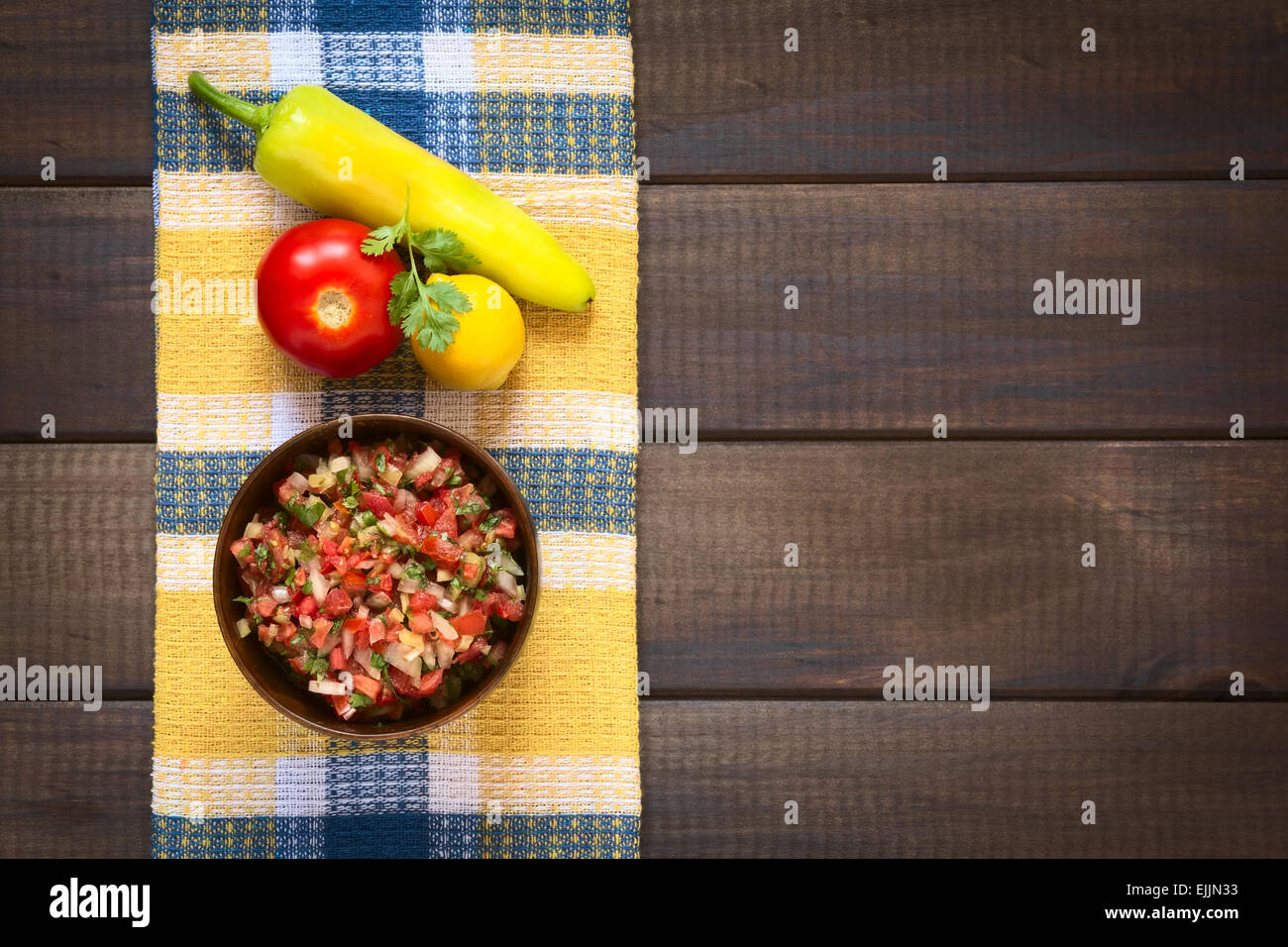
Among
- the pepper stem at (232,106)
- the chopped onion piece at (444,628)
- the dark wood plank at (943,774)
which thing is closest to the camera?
the chopped onion piece at (444,628)

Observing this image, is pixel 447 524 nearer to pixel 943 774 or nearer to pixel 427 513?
pixel 427 513

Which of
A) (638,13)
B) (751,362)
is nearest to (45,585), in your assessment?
(751,362)

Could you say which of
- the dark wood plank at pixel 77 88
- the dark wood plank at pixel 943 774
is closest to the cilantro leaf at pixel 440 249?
the dark wood plank at pixel 77 88

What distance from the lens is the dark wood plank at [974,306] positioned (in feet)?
4.51

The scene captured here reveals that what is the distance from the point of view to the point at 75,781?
1.34m

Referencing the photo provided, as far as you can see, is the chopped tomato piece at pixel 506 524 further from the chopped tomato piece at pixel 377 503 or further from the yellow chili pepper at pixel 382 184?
the yellow chili pepper at pixel 382 184

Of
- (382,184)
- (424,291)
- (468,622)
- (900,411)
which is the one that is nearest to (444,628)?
(468,622)

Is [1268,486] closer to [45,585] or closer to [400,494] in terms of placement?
[400,494]

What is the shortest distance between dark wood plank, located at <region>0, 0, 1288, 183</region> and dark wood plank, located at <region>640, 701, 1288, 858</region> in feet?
2.63

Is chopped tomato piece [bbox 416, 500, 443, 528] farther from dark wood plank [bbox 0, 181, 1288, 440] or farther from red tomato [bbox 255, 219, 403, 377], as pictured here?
dark wood plank [bbox 0, 181, 1288, 440]

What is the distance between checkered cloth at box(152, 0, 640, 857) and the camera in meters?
1.32

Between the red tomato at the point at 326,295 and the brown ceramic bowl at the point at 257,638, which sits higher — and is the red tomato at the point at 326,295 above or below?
above

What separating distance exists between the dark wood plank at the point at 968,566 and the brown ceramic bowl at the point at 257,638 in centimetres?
25

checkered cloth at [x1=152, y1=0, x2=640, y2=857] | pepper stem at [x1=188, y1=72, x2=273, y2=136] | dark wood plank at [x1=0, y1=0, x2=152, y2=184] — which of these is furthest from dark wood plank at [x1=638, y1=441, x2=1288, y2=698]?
dark wood plank at [x1=0, y1=0, x2=152, y2=184]
